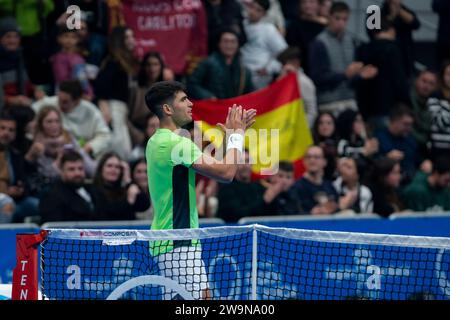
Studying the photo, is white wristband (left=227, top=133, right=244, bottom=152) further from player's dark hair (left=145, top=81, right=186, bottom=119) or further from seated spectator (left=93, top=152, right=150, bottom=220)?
seated spectator (left=93, top=152, right=150, bottom=220)

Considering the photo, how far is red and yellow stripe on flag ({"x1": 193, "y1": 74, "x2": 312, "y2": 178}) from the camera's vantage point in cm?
1658

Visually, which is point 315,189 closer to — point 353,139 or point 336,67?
point 353,139

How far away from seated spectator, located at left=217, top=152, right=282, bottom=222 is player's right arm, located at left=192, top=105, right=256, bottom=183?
5.91 meters

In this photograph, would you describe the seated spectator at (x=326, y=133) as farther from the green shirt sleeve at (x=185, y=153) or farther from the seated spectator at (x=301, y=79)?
the green shirt sleeve at (x=185, y=153)

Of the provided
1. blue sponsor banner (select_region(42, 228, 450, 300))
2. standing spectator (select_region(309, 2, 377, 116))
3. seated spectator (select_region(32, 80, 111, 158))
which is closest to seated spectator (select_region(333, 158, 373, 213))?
standing spectator (select_region(309, 2, 377, 116))

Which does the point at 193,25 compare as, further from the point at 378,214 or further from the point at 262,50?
the point at 378,214

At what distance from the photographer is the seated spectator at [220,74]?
1667cm

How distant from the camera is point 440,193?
16.8 metres

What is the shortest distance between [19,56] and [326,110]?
4162 mm

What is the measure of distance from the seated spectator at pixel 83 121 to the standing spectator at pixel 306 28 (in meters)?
3.12

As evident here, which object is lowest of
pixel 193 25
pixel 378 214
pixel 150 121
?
pixel 378 214

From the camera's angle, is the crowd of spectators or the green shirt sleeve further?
the crowd of spectators
